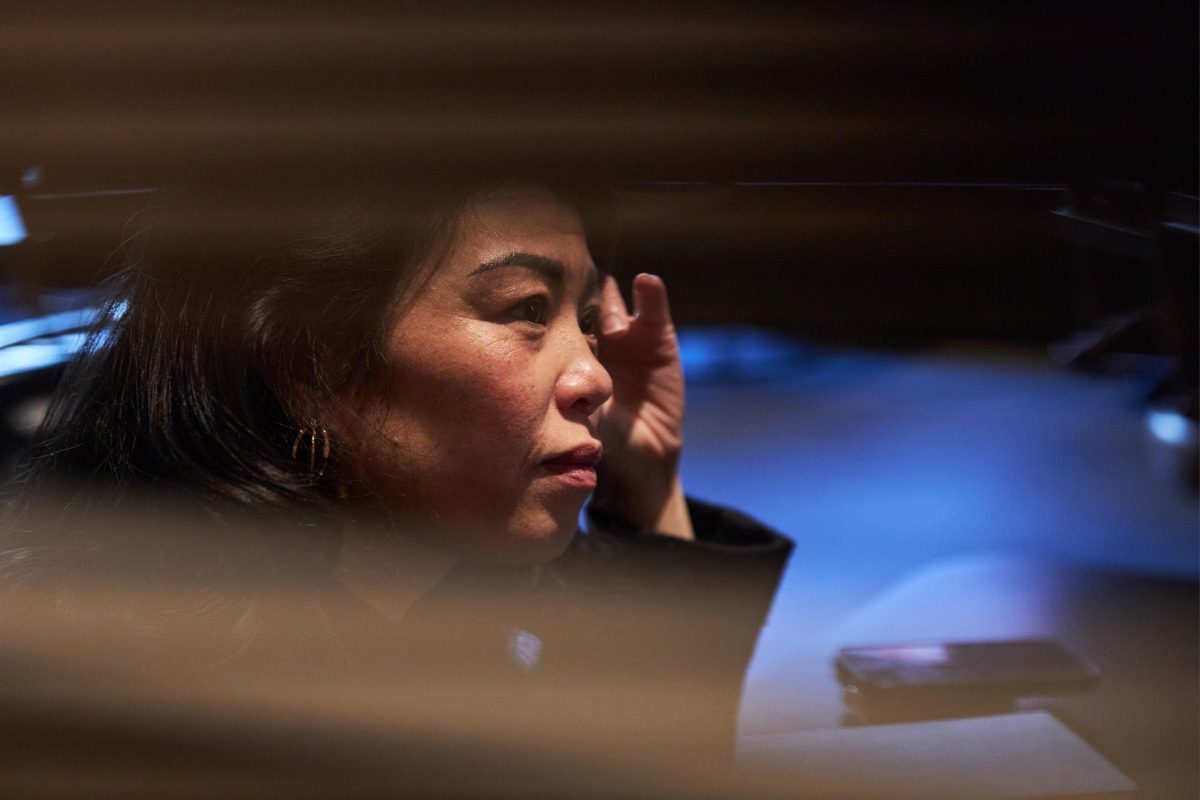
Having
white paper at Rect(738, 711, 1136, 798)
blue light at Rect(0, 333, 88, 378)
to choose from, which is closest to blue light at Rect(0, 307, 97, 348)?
blue light at Rect(0, 333, 88, 378)

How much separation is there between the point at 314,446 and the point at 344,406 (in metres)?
0.05

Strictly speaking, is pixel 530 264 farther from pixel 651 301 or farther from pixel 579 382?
pixel 651 301

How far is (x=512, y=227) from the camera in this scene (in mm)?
896

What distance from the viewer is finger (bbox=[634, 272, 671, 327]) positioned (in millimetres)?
1139

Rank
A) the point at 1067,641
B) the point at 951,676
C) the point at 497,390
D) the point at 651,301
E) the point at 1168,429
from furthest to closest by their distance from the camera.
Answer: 1. the point at 1168,429
2. the point at 1067,641
3. the point at 951,676
4. the point at 651,301
5. the point at 497,390

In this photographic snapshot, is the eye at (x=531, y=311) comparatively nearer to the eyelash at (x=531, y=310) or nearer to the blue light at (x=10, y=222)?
the eyelash at (x=531, y=310)

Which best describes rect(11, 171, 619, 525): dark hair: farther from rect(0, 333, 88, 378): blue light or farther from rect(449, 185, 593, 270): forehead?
rect(0, 333, 88, 378): blue light

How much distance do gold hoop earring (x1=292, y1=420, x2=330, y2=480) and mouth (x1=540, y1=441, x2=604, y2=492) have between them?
0.20 metres

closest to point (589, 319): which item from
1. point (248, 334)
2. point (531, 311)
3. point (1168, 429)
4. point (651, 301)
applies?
point (531, 311)

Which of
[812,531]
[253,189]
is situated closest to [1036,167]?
[253,189]

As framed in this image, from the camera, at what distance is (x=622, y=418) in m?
1.30

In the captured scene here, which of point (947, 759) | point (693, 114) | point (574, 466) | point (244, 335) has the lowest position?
point (947, 759)

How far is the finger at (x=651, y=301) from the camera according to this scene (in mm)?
1139

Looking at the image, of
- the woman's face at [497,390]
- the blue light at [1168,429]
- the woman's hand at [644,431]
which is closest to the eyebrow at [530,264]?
the woman's face at [497,390]
